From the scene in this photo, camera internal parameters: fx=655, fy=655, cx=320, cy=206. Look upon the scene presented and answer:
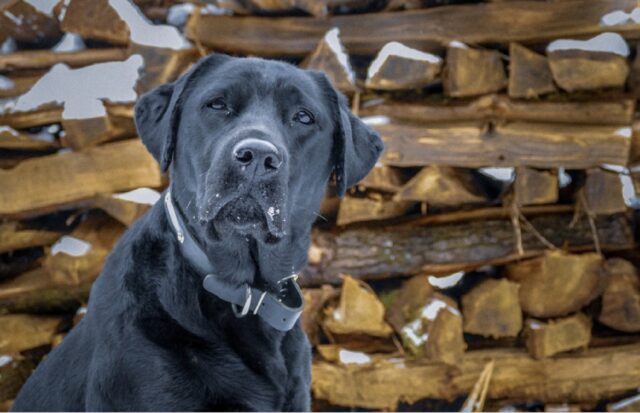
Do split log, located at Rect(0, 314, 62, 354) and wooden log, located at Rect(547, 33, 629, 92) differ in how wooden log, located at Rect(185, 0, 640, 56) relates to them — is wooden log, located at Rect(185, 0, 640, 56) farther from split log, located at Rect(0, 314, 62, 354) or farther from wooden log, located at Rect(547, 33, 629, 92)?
split log, located at Rect(0, 314, 62, 354)

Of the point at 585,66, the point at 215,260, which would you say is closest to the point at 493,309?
the point at 585,66

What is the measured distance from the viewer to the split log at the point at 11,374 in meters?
2.95

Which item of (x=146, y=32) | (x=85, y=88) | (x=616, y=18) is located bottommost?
(x=85, y=88)

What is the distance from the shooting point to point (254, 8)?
9.51 ft

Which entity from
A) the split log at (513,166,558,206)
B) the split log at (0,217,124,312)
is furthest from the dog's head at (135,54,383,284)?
the split log at (0,217,124,312)

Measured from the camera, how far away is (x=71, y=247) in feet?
9.68

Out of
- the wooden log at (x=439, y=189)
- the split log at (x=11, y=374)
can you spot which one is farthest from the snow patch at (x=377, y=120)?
the split log at (x=11, y=374)

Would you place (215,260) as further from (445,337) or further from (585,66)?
(585,66)

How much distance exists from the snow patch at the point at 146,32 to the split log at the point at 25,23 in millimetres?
345

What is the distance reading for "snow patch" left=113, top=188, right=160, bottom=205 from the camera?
284 cm

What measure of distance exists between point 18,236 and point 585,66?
265 cm

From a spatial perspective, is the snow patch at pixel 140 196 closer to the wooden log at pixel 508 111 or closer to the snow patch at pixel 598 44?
the wooden log at pixel 508 111

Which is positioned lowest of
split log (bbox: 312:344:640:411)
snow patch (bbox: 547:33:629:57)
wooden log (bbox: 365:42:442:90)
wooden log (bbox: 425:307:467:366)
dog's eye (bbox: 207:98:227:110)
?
split log (bbox: 312:344:640:411)

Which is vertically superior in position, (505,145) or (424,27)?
(424,27)
